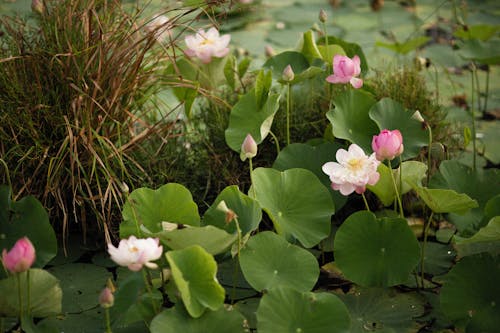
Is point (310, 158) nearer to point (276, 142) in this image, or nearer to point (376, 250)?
point (276, 142)

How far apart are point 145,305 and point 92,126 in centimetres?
51

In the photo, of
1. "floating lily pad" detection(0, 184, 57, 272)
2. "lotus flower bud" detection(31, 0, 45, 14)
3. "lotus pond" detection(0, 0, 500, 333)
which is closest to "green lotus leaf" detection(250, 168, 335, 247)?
"lotus pond" detection(0, 0, 500, 333)

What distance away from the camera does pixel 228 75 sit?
2.11 meters

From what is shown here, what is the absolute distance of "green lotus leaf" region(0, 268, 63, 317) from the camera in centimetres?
150

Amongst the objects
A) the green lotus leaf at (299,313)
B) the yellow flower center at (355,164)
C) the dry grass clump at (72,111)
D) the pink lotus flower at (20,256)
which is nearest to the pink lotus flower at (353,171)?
the yellow flower center at (355,164)

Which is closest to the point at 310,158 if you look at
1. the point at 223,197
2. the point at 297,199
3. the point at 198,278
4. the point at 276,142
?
the point at 276,142

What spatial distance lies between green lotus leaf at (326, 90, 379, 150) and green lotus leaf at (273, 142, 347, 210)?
0.17 feet

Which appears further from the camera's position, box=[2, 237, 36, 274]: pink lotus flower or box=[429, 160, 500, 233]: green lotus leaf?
box=[429, 160, 500, 233]: green lotus leaf

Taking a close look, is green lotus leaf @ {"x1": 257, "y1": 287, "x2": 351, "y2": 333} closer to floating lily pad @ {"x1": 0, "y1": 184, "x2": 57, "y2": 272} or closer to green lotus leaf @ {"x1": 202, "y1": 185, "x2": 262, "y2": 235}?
green lotus leaf @ {"x1": 202, "y1": 185, "x2": 262, "y2": 235}

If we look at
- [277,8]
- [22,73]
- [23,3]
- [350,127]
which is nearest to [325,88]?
[350,127]

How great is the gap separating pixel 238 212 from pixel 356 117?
1.52 feet

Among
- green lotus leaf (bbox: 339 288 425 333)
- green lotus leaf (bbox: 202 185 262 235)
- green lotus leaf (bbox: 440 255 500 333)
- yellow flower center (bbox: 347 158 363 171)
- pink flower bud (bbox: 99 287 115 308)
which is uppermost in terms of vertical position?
yellow flower center (bbox: 347 158 363 171)

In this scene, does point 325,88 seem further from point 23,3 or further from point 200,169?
point 23,3

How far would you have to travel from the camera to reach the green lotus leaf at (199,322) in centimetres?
145
